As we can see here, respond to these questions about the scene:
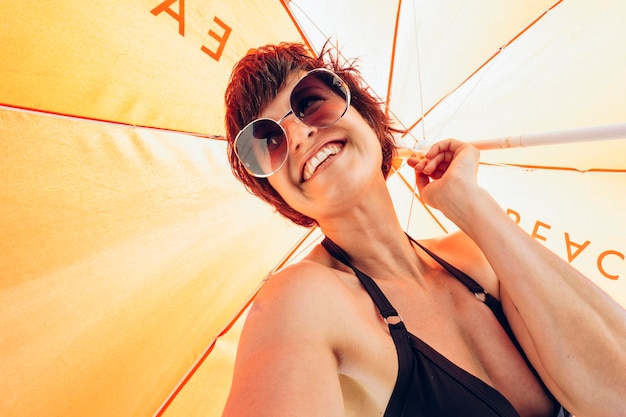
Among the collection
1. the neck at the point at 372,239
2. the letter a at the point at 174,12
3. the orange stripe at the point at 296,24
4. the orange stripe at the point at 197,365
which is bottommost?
the orange stripe at the point at 197,365

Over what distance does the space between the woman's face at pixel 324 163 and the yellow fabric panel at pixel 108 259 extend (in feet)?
1.22

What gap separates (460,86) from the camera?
2188 millimetres

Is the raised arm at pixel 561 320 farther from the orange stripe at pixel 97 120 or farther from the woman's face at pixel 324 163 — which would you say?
the orange stripe at pixel 97 120

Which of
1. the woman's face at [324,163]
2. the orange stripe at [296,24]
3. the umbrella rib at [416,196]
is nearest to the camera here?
the woman's face at [324,163]

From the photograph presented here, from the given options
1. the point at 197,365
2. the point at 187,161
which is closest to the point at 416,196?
the point at 187,161

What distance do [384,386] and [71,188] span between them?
1.15 m

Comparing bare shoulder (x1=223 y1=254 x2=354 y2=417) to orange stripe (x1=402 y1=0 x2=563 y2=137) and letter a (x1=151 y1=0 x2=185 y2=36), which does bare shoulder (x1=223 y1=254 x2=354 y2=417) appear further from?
orange stripe (x1=402 y1=0 x2=563 y2=137)

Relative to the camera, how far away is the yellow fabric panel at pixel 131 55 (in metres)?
1.18

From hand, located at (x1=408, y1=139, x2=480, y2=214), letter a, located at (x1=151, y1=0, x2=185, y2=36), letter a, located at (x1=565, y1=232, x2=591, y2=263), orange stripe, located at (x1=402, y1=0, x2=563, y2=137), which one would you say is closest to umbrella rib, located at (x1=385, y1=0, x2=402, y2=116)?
orange stripe, located at (x1=402, y1=0, x2=563, y2=137)

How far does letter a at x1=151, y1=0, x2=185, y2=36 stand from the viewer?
138cm

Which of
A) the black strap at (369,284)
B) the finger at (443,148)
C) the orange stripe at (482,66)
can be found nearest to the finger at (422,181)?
the finger at (443,148)

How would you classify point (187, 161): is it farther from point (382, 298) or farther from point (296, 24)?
point (382, 298)

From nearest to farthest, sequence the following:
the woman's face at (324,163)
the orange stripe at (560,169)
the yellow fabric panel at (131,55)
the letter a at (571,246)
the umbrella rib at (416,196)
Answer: the yellow fabric panel at (131,55) < the woman's face at (324,163) < the orange stripe at (560,169) < the letter a at (571,246) < the umbrella rib at (416,196)

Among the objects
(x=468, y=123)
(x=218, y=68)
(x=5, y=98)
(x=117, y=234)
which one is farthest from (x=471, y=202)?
(x=5, y=98)
